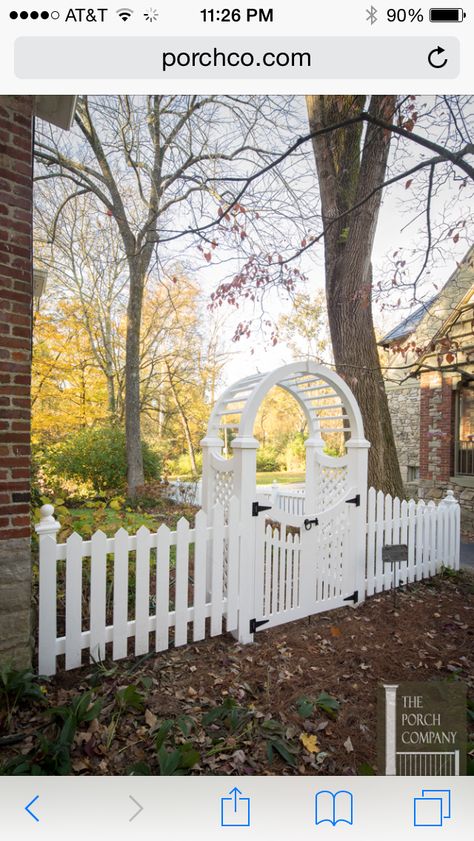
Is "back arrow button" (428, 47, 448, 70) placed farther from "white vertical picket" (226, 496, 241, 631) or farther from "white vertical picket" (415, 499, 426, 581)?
"white vertical picket" (415, 499, 426, 581)

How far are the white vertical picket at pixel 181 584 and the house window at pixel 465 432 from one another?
685cm

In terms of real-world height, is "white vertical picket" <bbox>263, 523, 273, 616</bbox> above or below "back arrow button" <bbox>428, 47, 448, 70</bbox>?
below

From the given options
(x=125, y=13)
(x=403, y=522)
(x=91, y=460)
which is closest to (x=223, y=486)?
(x=403, y=522)

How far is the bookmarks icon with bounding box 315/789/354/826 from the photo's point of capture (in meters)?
1.23

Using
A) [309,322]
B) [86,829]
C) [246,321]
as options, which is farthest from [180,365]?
[86,829]

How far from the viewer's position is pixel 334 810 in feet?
4.05

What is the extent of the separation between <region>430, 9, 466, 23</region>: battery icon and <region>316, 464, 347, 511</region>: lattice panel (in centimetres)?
311

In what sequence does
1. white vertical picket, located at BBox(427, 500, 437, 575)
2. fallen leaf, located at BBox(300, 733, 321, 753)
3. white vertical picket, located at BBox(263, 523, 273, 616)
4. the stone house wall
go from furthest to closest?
the stone house wall
white vertical picket, located at BBox(427, 500, 437, 575)
white vertical picket, located at BBox(263, 523, 273, 616)
fallen leaf, located at BBox(300, 733, 321, 753)

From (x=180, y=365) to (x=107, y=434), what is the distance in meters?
3.67

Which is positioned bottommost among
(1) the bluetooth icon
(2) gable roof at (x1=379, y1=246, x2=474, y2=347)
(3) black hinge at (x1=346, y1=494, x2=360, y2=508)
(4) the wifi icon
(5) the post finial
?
(3) black hinge at (x1=346, y1=494, x2=360, y2=508)

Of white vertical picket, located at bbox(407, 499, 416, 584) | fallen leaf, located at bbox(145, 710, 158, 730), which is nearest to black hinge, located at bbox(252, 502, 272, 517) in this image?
fallen leaf, located at bbox(145, 710, 158, 730)

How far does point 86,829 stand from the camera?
3.89 feet

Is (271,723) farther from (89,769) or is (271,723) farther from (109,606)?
(109,606)

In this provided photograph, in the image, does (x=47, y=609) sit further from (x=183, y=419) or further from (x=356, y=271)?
(x=183, y=419)
